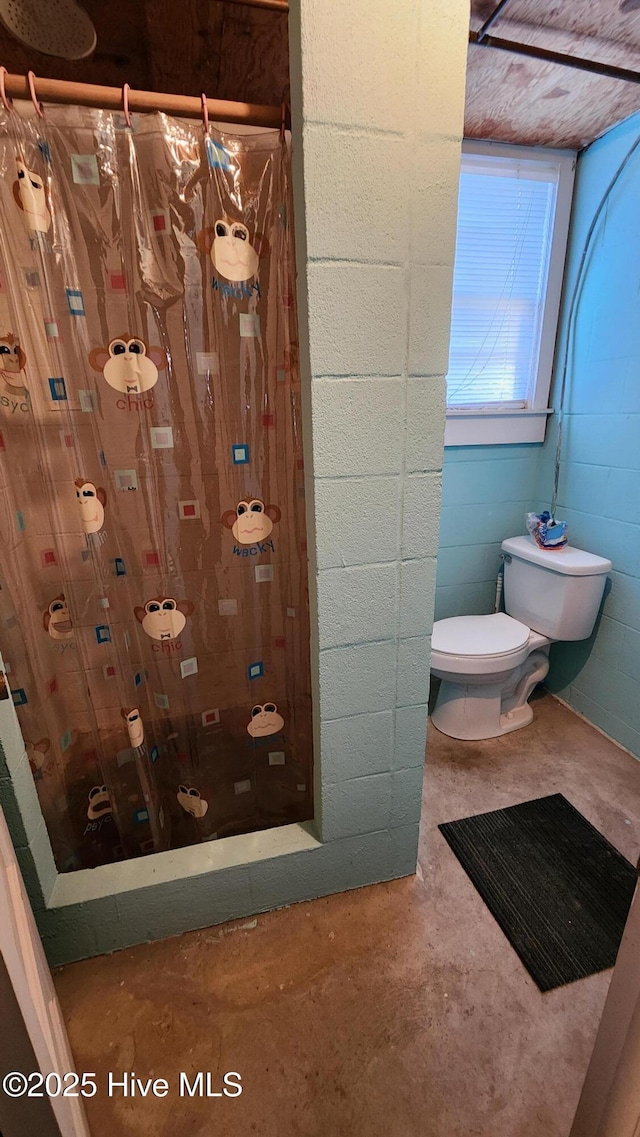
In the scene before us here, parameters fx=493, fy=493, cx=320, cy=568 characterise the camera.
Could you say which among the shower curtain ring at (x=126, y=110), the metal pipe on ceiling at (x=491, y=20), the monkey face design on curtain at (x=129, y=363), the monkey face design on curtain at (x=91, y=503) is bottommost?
the monkey face design on curtain at (x=91, y=503)

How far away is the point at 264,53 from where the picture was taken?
1370mm

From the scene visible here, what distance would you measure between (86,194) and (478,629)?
1866 millimetres

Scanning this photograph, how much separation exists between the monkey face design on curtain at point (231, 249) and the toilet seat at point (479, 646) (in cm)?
144

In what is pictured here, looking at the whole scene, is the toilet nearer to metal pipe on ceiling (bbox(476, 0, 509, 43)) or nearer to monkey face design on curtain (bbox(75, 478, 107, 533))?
monkey face design on curtain (bbox(75, 478, 107, 533))

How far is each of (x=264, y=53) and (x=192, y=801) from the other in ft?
7.02

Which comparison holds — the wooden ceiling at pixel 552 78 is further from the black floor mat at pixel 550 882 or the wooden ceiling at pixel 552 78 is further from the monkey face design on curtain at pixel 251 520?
the black floor mat at pixel 550 882

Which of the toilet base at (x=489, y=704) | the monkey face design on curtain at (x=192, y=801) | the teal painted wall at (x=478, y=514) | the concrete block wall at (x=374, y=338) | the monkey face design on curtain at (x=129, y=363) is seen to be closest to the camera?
the concrete block wall at (x=374, y=338)

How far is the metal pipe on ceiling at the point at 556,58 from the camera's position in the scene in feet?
4.43

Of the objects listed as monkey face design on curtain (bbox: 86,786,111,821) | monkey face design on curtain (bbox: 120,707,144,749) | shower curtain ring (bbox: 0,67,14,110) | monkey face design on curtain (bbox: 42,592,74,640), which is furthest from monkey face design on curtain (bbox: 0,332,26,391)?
monkey face design on curtain (bbox: 86,786,111,821)

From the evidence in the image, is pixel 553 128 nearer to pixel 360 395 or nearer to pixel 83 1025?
pixel 360 395

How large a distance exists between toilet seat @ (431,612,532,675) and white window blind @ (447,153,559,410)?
0.97 meters

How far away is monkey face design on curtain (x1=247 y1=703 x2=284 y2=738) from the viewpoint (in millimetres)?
1438

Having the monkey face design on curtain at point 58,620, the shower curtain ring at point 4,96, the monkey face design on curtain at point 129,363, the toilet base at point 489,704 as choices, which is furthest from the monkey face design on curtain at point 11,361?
the toilet base at point 489,704

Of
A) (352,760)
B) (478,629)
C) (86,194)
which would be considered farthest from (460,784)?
(86,194)
